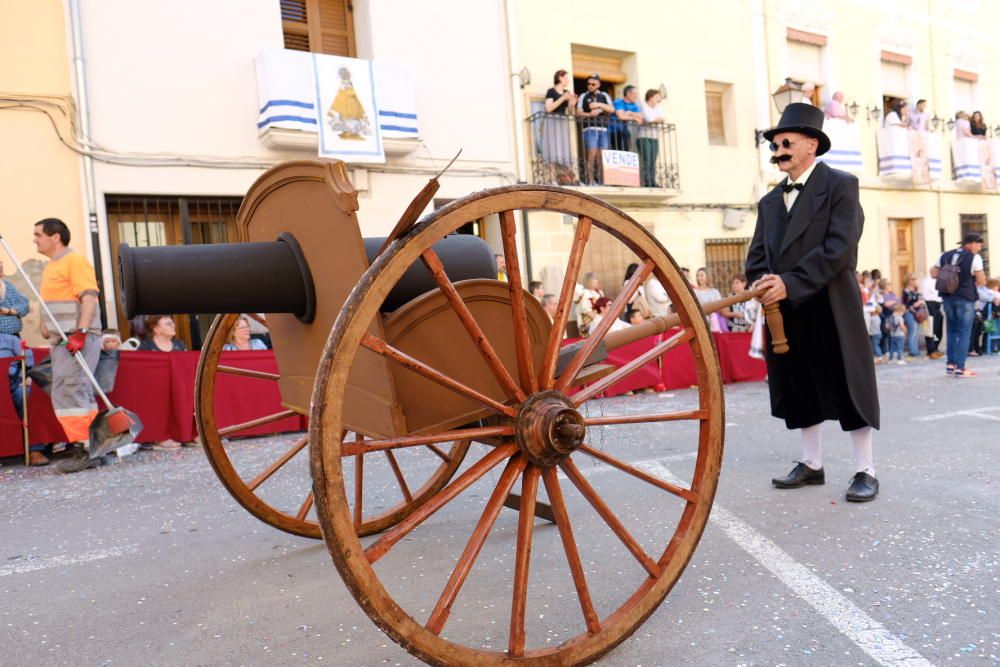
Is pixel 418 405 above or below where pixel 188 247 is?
below

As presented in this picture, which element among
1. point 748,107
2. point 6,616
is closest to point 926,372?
point 748,107

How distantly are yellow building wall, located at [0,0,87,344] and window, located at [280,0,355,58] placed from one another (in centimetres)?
291

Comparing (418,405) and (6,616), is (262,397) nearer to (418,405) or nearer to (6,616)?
(6,616)

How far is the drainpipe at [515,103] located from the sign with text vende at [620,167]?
131 cm

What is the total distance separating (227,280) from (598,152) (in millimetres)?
10345

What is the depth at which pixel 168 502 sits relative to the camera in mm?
4488

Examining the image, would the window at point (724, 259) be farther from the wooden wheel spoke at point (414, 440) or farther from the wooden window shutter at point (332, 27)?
the wooden wheel spoke at point (414, 440)

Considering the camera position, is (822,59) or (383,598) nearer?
(383,598)

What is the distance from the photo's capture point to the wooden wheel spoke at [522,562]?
205 centimetres

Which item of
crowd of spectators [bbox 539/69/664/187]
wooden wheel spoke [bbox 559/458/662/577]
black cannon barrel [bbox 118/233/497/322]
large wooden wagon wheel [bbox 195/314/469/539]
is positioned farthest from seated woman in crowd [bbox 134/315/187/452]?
crowd of spectators [bbox 539/69/664/187]

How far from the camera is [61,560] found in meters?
3.43

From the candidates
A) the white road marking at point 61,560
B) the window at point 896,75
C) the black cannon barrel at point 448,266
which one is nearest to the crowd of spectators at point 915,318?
the window at point 896,75

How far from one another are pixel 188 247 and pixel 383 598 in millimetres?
1179

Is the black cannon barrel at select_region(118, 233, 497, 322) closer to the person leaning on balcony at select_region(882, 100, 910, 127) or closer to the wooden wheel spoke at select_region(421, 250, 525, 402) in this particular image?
the wooden wheel spoke at select_region(421, 250, 525, 402)
